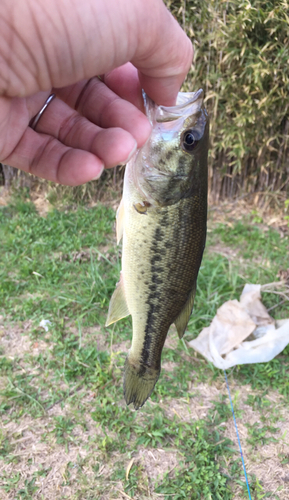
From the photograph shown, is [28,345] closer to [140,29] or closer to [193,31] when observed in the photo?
[140,29]

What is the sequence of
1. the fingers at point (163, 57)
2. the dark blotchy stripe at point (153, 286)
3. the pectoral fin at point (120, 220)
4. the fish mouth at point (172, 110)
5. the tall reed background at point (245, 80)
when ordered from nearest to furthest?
the fingers at point (163, 57), the fish mouth at point (172, 110), the dark blotchy stripe at point (153, 286), the pectoral fin at point (120, 220), the tall reed background at point (245, 80)

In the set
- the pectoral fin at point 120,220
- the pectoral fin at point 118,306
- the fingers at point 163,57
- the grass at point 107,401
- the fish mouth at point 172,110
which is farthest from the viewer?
the grass at point 107,401

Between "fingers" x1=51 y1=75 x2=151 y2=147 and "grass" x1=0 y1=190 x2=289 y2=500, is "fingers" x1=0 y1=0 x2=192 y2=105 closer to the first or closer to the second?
"fingers" x1=51 y1=75 x2=151 y2=147

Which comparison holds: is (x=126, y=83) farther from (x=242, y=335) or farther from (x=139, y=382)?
(x=242, y=335)

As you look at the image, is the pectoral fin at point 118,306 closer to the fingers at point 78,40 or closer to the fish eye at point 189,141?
the fish eye at point 189,141

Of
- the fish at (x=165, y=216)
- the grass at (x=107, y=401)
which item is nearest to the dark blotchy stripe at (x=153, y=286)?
the fish at (x=165, y=216)

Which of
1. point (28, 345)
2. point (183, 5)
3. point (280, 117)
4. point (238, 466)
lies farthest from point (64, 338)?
point (183, 5)

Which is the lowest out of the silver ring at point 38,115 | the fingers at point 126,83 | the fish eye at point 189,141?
the fish eye at point 189,141
